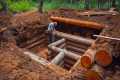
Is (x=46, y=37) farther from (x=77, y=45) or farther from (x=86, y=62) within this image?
(x=86, y=62)

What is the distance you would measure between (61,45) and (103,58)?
392 centimetres

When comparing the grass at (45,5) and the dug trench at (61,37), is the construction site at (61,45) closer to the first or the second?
the dug trench at (61,37)

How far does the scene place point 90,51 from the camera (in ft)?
21.1

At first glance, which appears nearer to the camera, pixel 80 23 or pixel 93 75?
pixel 93 75

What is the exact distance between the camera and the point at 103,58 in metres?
5.48

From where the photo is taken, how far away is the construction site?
224 inches

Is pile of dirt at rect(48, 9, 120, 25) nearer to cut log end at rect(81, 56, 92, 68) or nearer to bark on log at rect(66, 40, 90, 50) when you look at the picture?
bark on log at rect(66, 40, 90, 50)

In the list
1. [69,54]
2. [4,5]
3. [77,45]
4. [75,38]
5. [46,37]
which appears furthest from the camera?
[4,5]

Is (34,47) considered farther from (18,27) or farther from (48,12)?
(48,12)

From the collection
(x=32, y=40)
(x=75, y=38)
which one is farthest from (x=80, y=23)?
(x=32, y=40)

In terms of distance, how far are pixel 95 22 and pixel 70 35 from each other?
3.63 feet

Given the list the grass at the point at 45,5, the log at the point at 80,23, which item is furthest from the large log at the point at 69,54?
the grass at the point at 45,5

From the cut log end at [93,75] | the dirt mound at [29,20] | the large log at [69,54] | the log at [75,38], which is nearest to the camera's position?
the cut log end at [93,75]

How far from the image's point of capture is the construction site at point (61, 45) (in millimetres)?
5688
